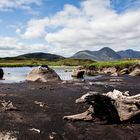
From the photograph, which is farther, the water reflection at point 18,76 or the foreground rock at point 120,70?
the foreground rock at point 120,70

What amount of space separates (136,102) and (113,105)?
2.05m

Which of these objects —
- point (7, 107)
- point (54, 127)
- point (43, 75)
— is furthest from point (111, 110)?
point (43, 75)

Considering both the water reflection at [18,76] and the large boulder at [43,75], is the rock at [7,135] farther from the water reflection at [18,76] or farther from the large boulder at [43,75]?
the water reflection at [18,76]

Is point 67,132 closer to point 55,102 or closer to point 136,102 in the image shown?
point 136,102

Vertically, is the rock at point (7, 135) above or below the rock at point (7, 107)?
below

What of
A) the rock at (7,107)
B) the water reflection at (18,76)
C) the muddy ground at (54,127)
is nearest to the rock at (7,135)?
the muddy ground at (54,127)

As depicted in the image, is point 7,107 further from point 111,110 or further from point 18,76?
point 18,76

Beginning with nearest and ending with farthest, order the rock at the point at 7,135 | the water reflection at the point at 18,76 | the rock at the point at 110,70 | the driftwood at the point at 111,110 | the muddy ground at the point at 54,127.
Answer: the rock at the point at 7,135 → the muddy ground at the point at 54,127 → the driftwood at the point at 111,110 → the water reflection at the point at 18,76 → the rock at the point at 110,70

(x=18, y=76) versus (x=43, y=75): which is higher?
(x=43, y=75)

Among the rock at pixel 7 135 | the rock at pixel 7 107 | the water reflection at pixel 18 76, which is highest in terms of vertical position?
the water reflection at pixel 18 76

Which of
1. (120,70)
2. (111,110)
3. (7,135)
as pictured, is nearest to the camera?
(7,135)

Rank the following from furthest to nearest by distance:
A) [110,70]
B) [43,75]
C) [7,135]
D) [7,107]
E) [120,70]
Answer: [110,70]
[120,70]
[43,75]
[7,107]
[7,135]

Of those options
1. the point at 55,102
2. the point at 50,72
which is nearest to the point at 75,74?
the point at 50,72

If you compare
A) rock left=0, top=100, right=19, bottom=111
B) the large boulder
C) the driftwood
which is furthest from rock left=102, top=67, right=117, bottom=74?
the driftwood
